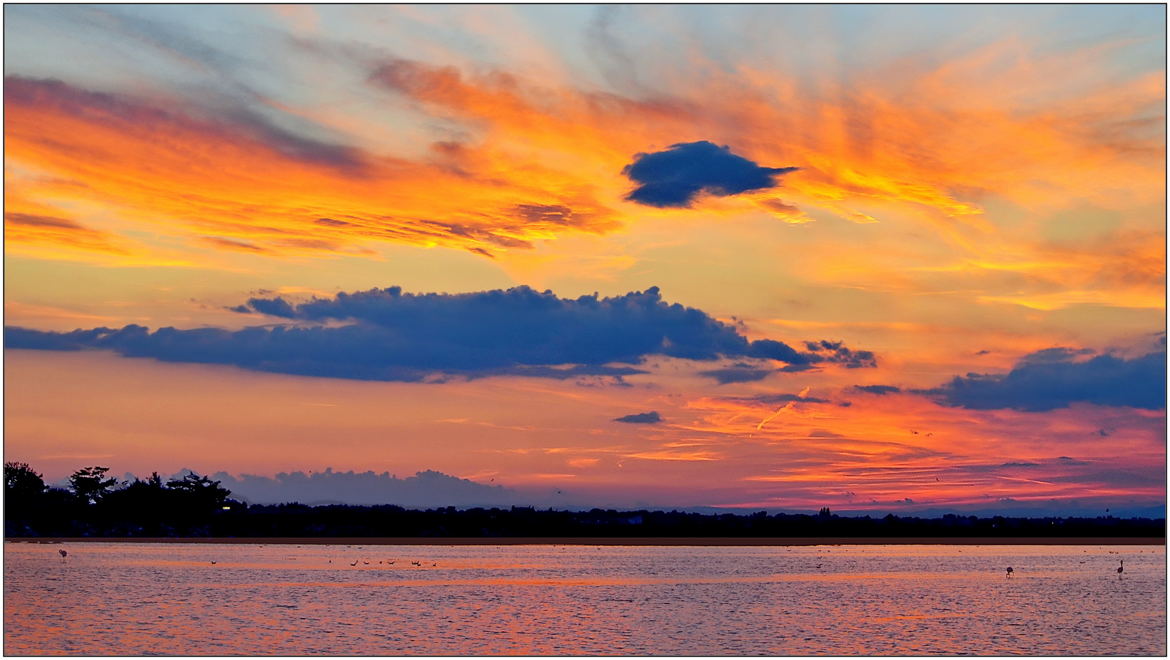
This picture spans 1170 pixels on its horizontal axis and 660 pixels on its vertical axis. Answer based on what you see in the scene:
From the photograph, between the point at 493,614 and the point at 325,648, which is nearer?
the point at 325,648

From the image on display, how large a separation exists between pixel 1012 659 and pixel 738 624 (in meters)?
19.8

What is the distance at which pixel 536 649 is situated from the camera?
62.2 meters

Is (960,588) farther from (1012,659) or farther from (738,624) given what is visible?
(1012,659)

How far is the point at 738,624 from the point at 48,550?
13253cm

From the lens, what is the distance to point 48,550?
174125mm

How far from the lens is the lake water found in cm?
6394

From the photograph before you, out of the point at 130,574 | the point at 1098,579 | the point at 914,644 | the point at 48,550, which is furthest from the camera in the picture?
the point at 48,550

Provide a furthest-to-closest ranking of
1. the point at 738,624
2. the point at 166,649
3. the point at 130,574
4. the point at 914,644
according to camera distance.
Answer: the point at 130,574
the point at 738,624
the point at 914,644
the point at 166,649

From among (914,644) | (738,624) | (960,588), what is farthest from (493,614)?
(960,588)

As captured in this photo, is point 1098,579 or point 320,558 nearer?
point 1098,579

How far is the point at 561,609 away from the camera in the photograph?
275 ft

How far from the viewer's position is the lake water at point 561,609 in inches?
2517

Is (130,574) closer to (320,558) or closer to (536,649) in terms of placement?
(320,558)

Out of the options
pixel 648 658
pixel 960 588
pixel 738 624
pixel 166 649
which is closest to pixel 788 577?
pixel 960 588
